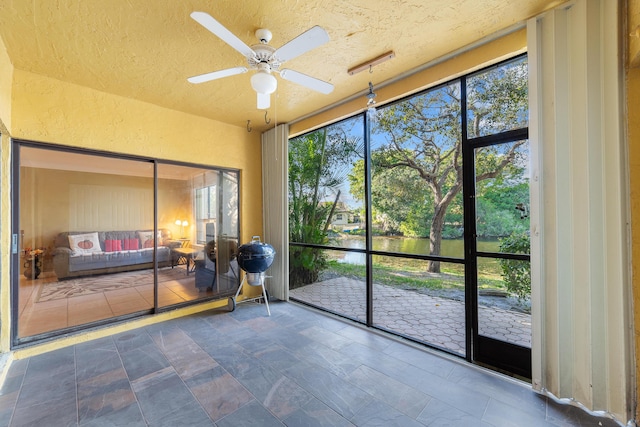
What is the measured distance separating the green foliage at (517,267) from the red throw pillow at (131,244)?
433 cm

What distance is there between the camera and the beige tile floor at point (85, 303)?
8.66 feet

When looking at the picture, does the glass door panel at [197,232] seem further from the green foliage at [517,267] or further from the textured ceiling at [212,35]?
the green foliage at [517,267]

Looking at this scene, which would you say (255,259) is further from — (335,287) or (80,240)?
(80,240)

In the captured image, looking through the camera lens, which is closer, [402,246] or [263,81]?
[263,81]

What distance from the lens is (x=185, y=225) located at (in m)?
3.77

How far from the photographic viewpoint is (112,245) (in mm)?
3660

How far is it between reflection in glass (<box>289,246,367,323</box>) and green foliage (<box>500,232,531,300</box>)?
4.99 feet

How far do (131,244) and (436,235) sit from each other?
3.98 meters

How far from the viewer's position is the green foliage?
80.9 inches

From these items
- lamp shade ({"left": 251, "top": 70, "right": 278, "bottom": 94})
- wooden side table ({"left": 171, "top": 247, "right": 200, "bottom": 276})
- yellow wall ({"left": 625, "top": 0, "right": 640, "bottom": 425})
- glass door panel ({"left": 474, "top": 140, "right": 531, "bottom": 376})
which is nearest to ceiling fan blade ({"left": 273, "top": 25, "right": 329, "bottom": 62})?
lamp shade ({"left": 251, "top": 70, "right": 278, "bottom": 94})

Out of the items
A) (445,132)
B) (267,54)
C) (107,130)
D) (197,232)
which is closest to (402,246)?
(445,132)

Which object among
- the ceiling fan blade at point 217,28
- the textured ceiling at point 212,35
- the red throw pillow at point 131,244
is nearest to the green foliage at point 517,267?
the textured ceiling at point 212,35

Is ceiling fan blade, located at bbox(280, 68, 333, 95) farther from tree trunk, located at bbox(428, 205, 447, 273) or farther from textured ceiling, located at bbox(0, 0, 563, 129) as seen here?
tree trunk, located at bbox(428, 205, 447, 273)

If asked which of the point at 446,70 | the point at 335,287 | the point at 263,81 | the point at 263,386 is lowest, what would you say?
the point at 263,386
